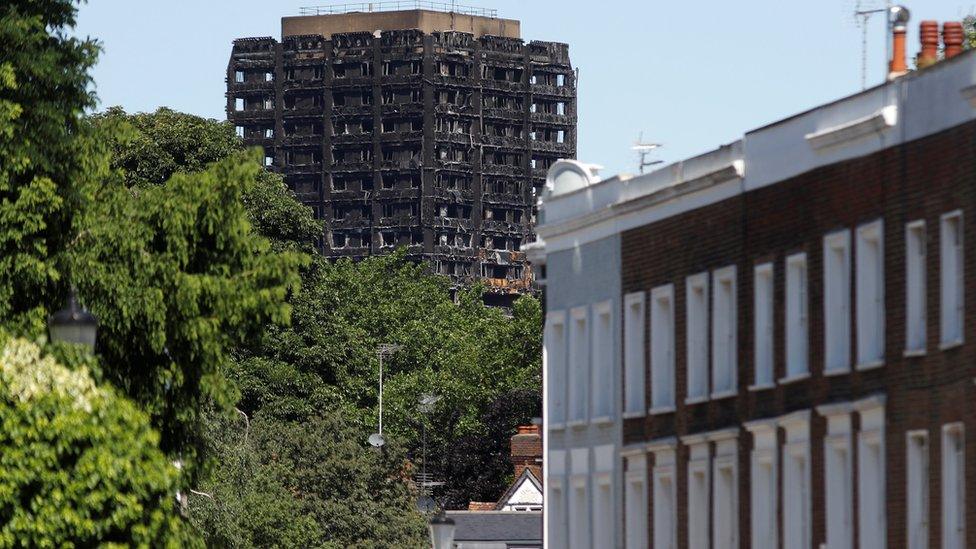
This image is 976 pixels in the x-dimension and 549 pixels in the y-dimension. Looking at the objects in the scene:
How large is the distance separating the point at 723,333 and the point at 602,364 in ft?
24.8

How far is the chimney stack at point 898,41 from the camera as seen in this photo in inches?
2069

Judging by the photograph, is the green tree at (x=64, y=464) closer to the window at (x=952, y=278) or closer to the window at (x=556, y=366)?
the window at (x=952, y=278)

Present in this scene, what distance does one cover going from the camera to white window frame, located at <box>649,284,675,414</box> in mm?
59812

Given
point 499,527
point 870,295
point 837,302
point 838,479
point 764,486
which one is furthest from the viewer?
point 499,527

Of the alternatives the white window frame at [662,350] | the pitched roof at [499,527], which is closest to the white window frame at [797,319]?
the white window frame at [662,350]

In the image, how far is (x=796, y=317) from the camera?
5288 cm

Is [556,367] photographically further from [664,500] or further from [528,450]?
[528,450]

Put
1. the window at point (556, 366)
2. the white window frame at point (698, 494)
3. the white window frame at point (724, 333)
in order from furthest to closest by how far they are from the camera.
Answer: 1. the window at point (556, 366)
2. the white window frame at point (698, 494)
3. the white window frame at point (724, 333)

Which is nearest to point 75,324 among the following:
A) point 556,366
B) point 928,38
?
point 928,38

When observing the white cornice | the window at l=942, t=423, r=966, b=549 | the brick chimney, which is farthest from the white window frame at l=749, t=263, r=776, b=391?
the brick chimney

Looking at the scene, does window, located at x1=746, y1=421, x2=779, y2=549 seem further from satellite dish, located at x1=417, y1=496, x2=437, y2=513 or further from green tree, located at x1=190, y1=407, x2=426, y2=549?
satellite dish, located at x1=417, y1=496, x2=437, y2=513

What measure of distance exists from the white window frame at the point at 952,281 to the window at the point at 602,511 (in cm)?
1823

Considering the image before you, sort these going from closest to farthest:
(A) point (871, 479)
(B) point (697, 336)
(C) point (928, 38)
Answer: (A) point (871, 479) → (C) point (928, 38) → (B) point (697, 336)

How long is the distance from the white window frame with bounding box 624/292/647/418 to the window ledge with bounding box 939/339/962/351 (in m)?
15.9
